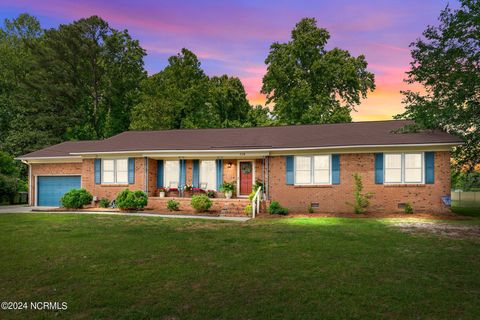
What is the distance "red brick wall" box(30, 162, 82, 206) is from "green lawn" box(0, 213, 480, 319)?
37.6 ft

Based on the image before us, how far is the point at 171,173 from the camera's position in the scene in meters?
19.7

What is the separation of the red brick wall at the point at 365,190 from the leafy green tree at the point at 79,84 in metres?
27.3

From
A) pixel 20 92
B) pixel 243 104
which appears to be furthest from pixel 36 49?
pixel 243 104

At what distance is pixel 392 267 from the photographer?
642 cm

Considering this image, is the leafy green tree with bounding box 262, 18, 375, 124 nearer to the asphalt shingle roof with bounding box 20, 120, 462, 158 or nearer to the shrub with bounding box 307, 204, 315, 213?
the asphalt shingle roof with bounding box 20, 120, 462, 158

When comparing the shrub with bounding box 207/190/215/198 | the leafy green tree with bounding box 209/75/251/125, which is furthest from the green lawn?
the leafy green tree with bounding box 209/75/251/125

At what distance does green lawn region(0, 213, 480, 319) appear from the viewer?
175 inches

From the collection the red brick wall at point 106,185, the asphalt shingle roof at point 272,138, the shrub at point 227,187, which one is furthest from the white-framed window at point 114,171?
the shrub at point 227,187

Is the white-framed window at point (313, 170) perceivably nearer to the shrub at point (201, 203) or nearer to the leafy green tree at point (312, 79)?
the shrub at point (201, 203)

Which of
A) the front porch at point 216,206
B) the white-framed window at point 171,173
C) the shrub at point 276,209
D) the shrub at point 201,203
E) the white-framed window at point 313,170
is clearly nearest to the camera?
the shrub at point 276,209

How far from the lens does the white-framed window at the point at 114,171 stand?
19.5 metres

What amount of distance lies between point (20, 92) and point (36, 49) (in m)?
5.16

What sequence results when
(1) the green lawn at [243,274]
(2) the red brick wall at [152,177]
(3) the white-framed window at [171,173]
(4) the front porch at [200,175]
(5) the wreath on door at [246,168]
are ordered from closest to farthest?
1. (1) the green lawn at [243,274]
2. (4) the front porch at [200,175]
3. (2) the red brick wall at [152,177]
4. (5) the wreath on door at [246,168]
5. (3) the white-framed window at [171,173]

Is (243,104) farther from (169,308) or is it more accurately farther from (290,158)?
(169,308)
